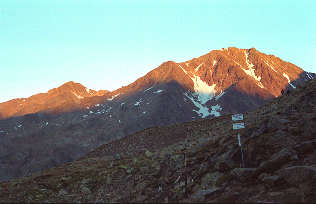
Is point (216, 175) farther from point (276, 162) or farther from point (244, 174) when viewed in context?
point (276, 162)

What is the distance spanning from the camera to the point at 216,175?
1670 centimetres

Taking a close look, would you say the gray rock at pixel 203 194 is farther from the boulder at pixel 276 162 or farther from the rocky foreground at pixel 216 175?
the boulder at pixel 276 162

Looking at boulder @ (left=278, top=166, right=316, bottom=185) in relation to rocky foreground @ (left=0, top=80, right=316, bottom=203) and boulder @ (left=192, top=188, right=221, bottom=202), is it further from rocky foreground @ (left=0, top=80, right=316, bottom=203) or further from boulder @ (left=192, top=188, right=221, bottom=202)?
boulder @ (left=192, top=188, right=221, bottom=202)

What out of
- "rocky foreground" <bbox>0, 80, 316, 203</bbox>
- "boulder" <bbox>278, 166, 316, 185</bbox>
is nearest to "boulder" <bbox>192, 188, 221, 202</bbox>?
"rocky foreground" <bbox>0, 80, 316, 203</bbox>

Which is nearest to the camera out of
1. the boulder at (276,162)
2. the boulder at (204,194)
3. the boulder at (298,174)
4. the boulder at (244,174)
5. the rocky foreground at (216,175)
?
the boulder at (298,174)

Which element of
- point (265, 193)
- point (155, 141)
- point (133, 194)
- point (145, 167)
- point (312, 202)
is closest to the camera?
point (312, 202)

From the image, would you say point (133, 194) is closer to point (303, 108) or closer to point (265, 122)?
point (265, 122)

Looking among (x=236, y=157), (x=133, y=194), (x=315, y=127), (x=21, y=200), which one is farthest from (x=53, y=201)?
(x=315, y=127)

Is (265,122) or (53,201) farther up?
(265,122)

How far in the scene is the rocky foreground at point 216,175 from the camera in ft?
41.9

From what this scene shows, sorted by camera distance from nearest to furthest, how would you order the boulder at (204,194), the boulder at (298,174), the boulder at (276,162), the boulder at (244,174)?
the boulder at (298,174) → the boulder at (204,194) → the boulder at (244,174) → the boulder at (276,162)

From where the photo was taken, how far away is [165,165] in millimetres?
23547

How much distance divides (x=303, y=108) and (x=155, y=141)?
21.2 meters

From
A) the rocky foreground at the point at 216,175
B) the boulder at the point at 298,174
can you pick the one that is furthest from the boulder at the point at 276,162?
the boulder at the point at 298,174
